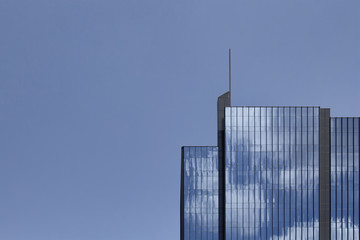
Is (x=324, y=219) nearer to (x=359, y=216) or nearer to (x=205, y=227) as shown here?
(x=359, y=216)

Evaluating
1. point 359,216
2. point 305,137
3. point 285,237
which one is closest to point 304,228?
point 285,237

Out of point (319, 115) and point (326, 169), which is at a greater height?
point (319, 115)

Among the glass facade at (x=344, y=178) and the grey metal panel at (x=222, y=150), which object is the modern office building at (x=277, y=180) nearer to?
the glass facade at (x=344, y=178)

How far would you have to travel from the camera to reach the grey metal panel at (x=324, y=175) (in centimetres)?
8844

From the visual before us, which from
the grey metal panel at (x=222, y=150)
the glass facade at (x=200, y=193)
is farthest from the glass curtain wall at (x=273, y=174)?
the glass facade at (x=200, y=193)

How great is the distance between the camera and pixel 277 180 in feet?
294

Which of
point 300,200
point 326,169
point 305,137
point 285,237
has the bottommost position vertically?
point 285,237

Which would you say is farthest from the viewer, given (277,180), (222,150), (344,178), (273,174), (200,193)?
(222,150)

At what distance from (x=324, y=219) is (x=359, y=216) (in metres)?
6.78

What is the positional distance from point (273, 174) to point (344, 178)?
1375 centimetres

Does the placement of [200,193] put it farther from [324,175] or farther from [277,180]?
[324,175]

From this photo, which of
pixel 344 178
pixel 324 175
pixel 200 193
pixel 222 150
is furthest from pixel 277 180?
pixel 200 193

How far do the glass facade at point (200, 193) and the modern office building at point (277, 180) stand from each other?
20 centimetres

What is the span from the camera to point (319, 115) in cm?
9125
